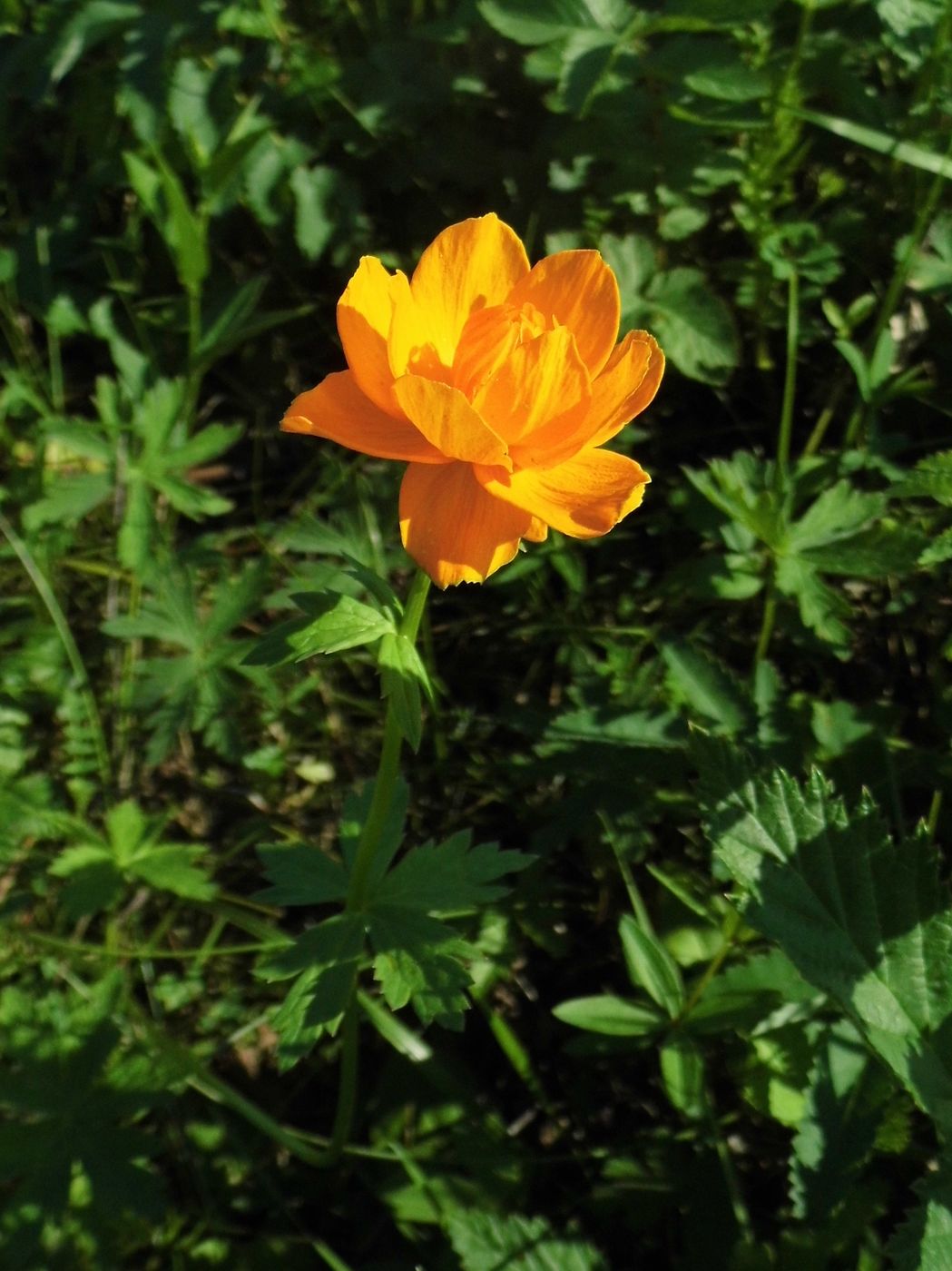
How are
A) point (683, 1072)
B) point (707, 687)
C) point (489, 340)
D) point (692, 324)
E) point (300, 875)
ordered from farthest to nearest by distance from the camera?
1. point (692, 324)
2. point (707, 687)
3. point (683, 1072)
4. point (300, 875)
5. point (489, 340)

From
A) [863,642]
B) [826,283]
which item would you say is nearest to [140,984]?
[863,642]

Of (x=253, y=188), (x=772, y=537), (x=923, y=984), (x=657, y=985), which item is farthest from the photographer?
(x=253, y=188)

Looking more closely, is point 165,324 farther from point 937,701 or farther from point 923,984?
point 923,984

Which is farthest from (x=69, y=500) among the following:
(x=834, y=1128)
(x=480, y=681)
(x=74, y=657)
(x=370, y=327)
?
(x=834, y=1128)

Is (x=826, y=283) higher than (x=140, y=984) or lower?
higher

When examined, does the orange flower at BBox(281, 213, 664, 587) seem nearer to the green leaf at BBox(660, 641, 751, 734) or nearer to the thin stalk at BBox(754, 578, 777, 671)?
the green leaf at BBox(660, 641, 751, 734)

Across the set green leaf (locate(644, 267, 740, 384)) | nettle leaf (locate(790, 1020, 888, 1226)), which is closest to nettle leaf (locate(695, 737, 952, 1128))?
nettle leaf (locate(790, 1020, 888, 1226))

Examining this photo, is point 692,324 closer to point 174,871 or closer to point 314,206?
point 314,206
